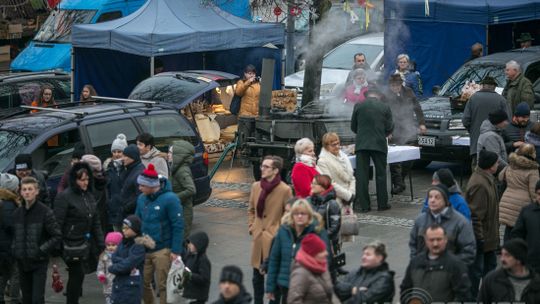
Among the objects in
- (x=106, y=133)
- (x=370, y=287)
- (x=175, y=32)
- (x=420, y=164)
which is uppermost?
(x=175, y=32)

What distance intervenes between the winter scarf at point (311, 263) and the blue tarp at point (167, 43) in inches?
465

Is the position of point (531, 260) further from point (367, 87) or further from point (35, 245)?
point (367, 87)

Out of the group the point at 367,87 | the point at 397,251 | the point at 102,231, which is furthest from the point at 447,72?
the point at 102,231

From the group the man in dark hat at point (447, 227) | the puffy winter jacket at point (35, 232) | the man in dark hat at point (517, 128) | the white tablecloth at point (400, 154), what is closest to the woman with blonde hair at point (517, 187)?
the man in dark hat at point (447, 227)

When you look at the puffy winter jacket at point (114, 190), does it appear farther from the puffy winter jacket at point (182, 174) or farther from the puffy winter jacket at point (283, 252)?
the puffy winter jacket at point (283, 252)

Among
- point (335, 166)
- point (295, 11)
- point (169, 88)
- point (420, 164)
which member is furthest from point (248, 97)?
point (335, 166)

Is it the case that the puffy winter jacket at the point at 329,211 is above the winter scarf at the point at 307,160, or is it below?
below

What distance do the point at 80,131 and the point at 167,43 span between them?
6.83 meters

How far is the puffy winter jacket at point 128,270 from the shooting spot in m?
10.6

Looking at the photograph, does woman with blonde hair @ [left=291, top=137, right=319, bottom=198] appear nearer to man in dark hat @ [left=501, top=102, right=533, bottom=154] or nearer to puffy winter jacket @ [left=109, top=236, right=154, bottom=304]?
puffy winter jacket @ [left=109, top=236, right=154, bottom=304]

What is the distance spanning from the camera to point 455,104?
18438 mm

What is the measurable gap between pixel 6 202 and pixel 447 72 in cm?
1301

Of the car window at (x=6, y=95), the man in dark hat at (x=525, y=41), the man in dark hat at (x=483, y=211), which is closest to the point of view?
the man in dark hat at (x=483, y=211)

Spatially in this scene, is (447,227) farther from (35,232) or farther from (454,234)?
(35,232)
